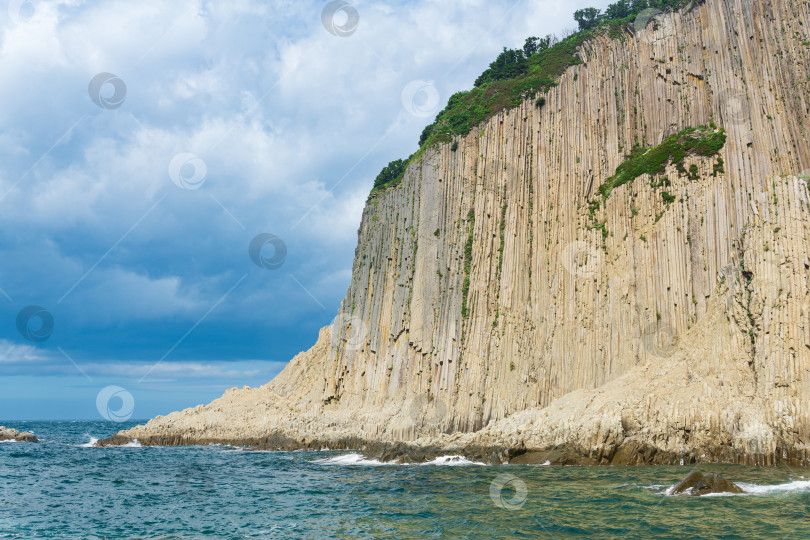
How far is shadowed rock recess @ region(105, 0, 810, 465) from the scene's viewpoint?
3434 centimetres

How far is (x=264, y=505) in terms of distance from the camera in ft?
80.8

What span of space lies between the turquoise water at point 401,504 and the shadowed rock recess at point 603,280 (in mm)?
5157

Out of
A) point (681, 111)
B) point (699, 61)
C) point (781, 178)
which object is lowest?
point (781, 178)

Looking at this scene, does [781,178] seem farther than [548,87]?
No

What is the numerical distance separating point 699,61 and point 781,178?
53.4ft

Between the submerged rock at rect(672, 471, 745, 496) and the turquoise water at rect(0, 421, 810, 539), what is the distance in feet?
2.59

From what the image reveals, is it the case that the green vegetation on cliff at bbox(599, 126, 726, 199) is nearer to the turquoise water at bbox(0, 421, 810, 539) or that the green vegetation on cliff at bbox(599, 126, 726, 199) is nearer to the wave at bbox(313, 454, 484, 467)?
the wave at bbox(313, 454, 484, 467)

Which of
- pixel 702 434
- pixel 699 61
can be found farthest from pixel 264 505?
pixel 699 61

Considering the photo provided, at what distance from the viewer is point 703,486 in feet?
74.0

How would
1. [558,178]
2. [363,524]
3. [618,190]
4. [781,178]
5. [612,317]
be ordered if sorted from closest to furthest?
[363,524] → [781,178] → [612,317] → [618,190] → [558,178]

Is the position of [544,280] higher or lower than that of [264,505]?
higher

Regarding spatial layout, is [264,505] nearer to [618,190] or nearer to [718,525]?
A: [718,525]

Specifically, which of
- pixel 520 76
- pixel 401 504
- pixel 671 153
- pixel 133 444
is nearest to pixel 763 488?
pixel 401 504

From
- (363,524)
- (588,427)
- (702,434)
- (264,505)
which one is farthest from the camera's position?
(588,427)
